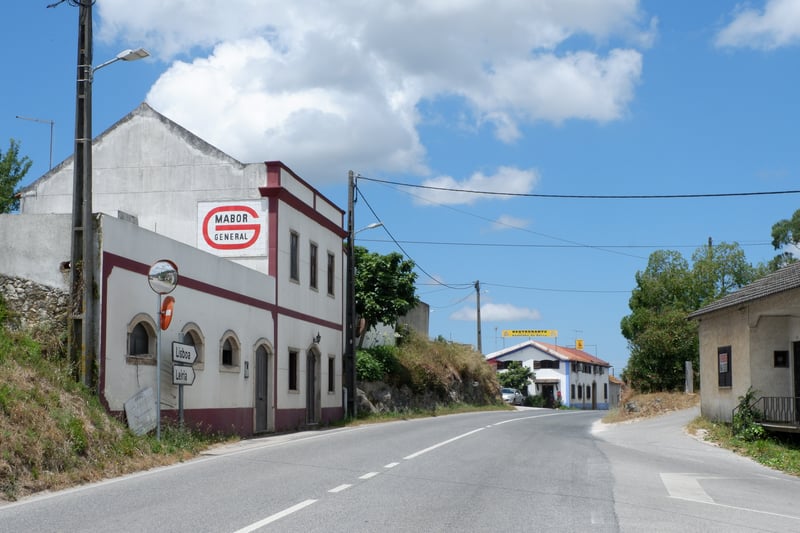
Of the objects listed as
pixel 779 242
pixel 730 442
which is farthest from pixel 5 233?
pixel 779 242

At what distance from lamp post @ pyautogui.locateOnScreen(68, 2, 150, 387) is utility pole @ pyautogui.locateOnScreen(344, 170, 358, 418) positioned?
17.9 m

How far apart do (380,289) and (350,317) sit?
4.51 meters

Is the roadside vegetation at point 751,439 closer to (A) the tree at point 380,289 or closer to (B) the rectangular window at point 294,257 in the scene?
(B) the rectangular window at point 294,257

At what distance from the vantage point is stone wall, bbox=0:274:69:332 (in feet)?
53.3

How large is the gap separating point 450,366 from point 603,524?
38.8 m

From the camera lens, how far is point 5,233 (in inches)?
667

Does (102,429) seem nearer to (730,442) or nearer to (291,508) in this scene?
(291,508)

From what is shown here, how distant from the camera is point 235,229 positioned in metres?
26.1

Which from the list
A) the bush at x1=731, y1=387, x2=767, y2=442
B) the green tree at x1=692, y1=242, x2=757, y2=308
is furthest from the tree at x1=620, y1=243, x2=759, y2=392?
the bush at x1=731, y1=387, x2=767, y2=442

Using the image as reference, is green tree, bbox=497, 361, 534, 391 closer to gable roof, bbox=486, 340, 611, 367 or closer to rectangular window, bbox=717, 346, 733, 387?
gable roof, bbox=486, 340, 611, 367

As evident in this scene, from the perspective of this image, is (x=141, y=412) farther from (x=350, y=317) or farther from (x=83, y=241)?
(x=350, y=317)

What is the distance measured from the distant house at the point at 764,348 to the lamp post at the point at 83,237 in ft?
46.9

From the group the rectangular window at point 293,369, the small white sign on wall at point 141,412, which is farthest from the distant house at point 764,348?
the small white sign on wall at point 141,412

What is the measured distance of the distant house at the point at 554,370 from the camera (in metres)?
90.6
